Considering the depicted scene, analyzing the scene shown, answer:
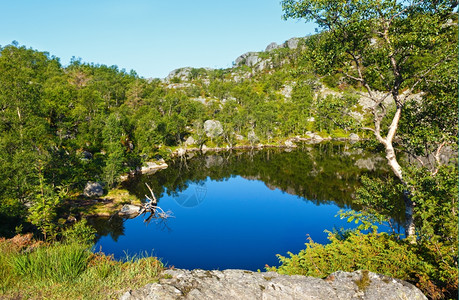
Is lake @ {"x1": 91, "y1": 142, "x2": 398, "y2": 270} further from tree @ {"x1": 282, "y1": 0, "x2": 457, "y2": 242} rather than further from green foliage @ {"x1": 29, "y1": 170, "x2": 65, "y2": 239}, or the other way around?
tree @ {"x1": 282, "y1": 0, "x2": 457, "y2": 242}

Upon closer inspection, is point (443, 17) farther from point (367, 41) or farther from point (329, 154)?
point (329, 154)

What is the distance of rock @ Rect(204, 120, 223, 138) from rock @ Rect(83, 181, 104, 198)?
269 feet

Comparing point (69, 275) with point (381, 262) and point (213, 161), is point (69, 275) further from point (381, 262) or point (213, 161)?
point (213, 161)

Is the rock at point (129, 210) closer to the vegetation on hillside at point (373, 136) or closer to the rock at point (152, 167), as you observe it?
the vegetation on hillside at point (373, 136)

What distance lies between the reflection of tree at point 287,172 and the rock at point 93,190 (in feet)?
25.8

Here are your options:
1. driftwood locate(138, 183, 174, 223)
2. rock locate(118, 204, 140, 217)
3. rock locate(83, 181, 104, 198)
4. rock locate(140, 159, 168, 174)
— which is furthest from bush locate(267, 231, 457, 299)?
rock locate(140, 159, 168, 174)

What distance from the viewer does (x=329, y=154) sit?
102125 mm

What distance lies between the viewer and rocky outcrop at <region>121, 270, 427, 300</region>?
656cm

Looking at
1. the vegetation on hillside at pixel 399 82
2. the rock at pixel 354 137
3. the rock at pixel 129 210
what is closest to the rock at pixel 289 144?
the rock at pixel 354 137

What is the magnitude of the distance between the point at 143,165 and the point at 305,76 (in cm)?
7335

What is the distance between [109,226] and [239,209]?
2483 centimetres

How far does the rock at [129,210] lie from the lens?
153 feet

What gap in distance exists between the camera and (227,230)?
139 ft

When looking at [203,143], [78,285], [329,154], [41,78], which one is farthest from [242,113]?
[78,285]
